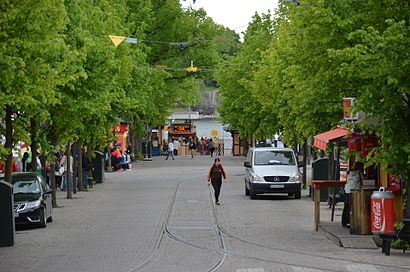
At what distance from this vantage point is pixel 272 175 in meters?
36.2

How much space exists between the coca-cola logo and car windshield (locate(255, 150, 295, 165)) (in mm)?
17056

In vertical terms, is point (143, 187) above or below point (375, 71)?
below

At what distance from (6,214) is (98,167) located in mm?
26782

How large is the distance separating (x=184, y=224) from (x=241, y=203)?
8.70 m

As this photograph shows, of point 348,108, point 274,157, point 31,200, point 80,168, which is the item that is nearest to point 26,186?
point 31,200

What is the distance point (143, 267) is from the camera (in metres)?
17.2

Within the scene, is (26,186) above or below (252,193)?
above

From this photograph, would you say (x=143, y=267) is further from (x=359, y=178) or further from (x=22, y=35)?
(x=359, y=178)

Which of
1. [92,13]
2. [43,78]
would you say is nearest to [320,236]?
[43,78]

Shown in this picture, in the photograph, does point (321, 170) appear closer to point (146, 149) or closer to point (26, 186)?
point (26, 186)

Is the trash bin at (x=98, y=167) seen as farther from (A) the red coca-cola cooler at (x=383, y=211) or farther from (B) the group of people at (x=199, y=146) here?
(B) the group of people at (x=199, y=146)

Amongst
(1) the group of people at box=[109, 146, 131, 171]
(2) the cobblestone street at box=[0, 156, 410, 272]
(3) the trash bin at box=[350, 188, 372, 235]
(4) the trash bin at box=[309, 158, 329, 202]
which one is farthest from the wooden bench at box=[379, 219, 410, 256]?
(1) the group of people at box=[109, 146, 131, 171]

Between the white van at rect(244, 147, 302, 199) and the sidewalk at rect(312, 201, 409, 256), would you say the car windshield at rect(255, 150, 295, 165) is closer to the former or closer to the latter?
the white van at rect(244, 147, 302, 199)

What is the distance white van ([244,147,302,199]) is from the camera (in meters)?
36.3
